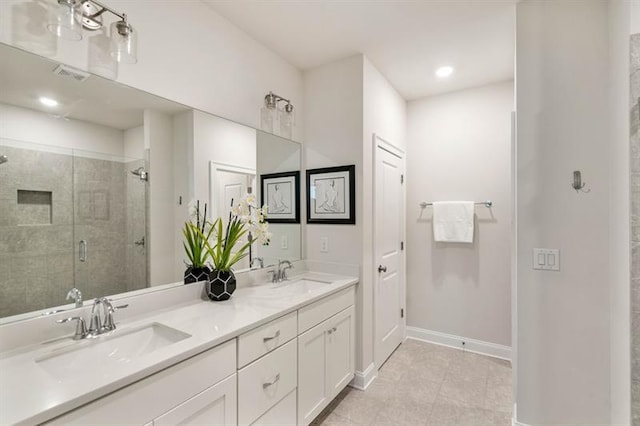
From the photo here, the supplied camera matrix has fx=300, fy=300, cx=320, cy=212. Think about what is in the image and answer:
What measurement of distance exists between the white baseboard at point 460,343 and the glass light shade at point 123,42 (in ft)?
10.9

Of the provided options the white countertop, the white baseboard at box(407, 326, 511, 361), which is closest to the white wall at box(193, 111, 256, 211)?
the white countertop

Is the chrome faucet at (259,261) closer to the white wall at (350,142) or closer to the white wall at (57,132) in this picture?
the white wall at (350,142)

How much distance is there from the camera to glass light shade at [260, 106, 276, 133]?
7.50ft

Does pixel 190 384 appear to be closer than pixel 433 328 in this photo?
Yes

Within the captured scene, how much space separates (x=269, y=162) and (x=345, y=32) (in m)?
1.08

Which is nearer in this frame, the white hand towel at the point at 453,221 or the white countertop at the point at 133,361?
the white countertop at the point at 133,361

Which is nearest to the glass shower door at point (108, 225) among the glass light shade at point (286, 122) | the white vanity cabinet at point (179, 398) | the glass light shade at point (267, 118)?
the white vanity cabinet at point (179, 398)

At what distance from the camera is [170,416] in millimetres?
1035

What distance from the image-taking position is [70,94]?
4.25ft

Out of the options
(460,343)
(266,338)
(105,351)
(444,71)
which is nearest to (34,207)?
(105,351)

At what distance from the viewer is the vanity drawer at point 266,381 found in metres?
1.32

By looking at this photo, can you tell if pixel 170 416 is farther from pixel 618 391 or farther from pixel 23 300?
pixel 618 391

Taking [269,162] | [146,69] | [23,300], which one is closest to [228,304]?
[23,300]

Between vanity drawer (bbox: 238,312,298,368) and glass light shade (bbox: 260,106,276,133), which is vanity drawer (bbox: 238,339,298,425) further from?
glass light shade (bbox: 260,106,276,133)
